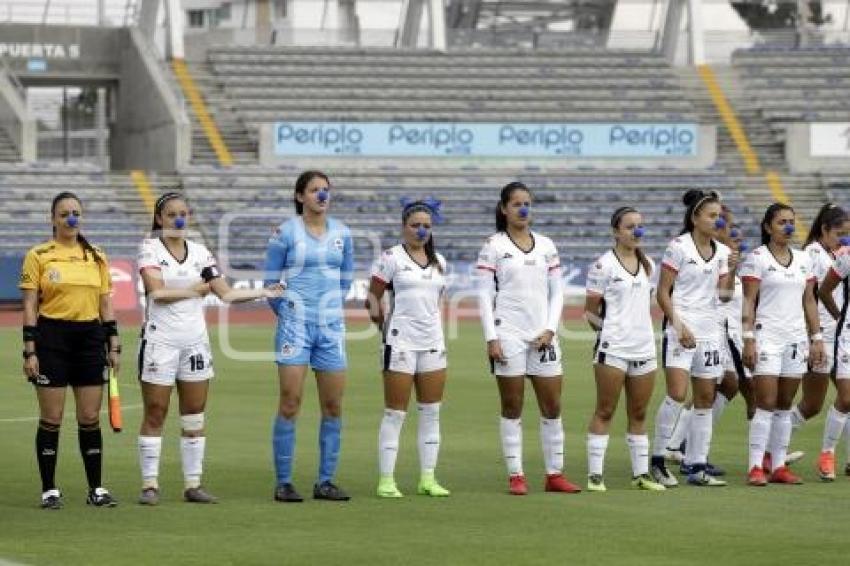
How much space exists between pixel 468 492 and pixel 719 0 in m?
53.3

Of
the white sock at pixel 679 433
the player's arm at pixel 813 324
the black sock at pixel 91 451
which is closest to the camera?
the black sock at pixel 91 451

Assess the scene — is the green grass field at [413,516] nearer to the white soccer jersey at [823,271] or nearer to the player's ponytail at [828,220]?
the white soccer jersey at [823,271]

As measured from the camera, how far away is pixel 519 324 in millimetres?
15469

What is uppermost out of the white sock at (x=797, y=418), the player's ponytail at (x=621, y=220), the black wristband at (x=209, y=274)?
the player's ponytail at (x=621, y=220)

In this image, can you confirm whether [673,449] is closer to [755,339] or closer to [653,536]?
[755,339]

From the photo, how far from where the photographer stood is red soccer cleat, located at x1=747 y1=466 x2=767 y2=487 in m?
16.0

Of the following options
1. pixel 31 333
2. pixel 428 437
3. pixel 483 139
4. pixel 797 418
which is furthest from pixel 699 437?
pixel 483 139

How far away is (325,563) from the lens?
11.9m

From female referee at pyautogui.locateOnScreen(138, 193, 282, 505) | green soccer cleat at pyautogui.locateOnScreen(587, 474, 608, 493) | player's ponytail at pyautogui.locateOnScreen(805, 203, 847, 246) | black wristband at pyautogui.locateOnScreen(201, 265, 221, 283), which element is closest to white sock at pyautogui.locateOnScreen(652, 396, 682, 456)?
green soccer cleat at pyautogui.locateOnScreen(587, 474, 608, 493)

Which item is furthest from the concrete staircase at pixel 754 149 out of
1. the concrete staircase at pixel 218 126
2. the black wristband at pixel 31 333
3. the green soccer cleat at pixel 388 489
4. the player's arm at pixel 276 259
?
the black wristband at pixel 31 333

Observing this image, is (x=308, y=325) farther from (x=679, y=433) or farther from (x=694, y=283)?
(x=679, y=433)

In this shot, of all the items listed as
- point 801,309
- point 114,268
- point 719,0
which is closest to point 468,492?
point 801,309

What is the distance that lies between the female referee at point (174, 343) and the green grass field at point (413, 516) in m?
0.33

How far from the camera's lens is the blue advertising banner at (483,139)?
176 feet
